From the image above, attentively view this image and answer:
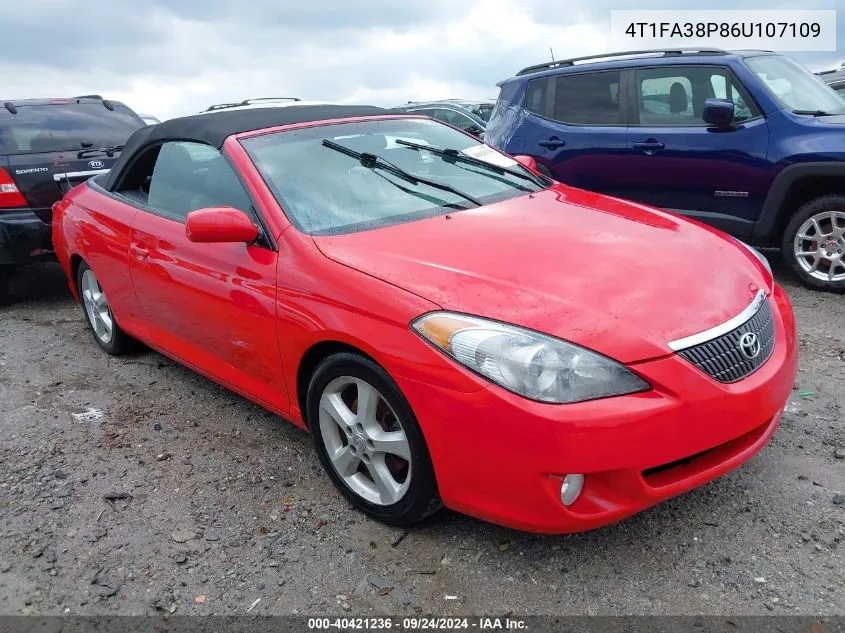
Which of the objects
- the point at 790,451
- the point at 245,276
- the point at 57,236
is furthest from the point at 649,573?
the point at 57,236

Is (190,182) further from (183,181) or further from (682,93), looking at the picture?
(682,93)

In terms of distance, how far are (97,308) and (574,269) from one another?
346 centimetres

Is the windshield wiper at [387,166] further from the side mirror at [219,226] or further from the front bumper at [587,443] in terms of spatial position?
the front bumper at [587,443]

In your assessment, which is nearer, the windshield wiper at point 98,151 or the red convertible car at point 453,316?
the red convertible car at point 453,316

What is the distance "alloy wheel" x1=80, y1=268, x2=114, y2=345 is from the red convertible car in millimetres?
872

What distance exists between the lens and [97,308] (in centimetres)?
482

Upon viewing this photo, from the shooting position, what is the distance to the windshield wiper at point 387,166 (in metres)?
3.42

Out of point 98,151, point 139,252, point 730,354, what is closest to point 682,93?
point 730,354

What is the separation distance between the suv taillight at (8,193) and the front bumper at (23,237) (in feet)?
0.19

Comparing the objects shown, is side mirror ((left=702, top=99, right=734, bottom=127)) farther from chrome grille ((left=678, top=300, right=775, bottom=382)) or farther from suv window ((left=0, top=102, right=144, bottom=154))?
suv window ((left=0, top=102, right=144, bottom=154))

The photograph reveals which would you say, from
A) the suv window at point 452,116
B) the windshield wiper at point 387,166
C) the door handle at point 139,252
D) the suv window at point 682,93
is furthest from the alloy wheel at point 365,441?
the suv window at point 452,116

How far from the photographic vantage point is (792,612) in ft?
7.35

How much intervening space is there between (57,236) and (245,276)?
2.78m

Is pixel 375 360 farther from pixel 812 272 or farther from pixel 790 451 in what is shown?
pixel 812 272
